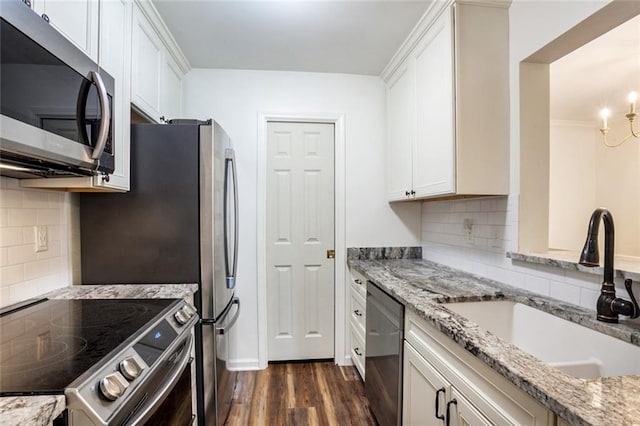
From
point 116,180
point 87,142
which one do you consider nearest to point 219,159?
point 116,180

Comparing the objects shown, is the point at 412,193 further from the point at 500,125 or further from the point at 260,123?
the point at 260,123

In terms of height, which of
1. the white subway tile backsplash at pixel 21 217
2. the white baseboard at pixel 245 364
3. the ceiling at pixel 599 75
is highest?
the ceiling at pixel 599 75

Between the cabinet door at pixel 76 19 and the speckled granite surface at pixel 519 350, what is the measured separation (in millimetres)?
1729

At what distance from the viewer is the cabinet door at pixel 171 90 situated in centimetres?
207

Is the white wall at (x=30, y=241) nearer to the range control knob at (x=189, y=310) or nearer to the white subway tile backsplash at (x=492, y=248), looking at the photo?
the range control knob at (x=189, y=310)

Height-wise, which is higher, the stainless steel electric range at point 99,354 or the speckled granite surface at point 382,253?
the speckled granite surface at point 382,253

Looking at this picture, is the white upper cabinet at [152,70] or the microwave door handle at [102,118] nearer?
the microwave door handle at [102,118]

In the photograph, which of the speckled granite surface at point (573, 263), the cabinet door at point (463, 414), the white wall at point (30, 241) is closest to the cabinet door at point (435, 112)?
the speckled granite surface at point (573, 263)

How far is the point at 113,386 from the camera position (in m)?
0.77

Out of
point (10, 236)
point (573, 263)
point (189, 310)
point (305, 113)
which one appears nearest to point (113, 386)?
point (189, 310)

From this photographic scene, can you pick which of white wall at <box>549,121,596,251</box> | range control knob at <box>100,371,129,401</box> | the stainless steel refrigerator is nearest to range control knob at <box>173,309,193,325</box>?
the stainless steel refrigerator

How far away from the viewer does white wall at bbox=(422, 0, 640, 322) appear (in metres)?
1.29

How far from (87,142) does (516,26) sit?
2112mm

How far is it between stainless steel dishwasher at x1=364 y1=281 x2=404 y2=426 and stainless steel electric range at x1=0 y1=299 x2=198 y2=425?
991mm
